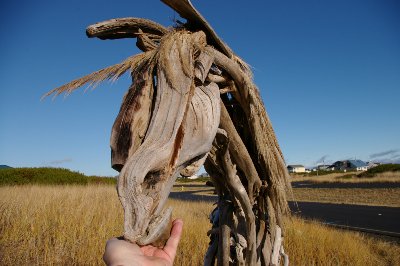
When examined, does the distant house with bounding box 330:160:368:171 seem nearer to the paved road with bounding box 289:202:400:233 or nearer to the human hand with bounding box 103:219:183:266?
the paved road with bounding box 289:202:400:233

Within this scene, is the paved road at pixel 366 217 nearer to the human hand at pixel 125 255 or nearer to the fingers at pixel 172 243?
the fingers at pixel 172 243

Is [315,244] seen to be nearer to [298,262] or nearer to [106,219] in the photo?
[298,262]

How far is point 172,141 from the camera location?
1241 mm

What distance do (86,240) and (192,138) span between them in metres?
4.64

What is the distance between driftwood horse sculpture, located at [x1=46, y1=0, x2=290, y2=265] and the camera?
1157 mm

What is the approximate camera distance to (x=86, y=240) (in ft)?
17.5

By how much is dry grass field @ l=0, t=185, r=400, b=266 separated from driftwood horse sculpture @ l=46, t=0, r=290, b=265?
3135 mm

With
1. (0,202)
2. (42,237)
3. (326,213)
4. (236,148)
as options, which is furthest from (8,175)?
(236,148)

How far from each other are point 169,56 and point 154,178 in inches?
22.6

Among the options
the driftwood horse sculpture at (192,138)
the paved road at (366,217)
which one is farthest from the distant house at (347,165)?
the driftwood horse sculpture at (192,138)

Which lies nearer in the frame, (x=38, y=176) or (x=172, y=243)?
(x=172, y=243)

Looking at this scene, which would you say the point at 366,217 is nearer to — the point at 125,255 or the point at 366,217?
the point at 366,217

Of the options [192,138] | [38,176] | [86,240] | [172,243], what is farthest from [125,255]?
[38,176]

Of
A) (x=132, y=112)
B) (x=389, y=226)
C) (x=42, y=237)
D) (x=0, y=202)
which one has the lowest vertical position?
(x=389, y=226)
